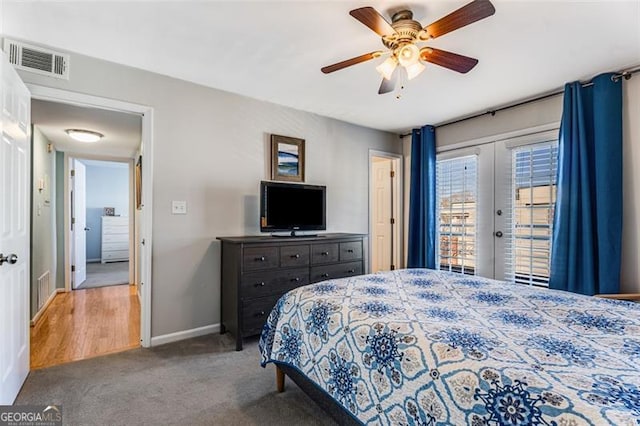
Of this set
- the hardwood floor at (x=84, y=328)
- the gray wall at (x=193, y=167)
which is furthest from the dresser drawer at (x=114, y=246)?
the gray wall at (x=193, y=167)

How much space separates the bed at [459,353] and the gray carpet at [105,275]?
4.68 m

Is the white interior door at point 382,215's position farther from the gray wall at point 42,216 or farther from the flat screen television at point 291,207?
the gray wall at point 42,216

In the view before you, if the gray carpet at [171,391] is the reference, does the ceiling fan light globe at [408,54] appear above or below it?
above

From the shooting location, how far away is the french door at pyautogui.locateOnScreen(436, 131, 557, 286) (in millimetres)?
3205

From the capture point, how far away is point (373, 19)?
66.8 inches

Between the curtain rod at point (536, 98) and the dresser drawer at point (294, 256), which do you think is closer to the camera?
the curtain rod at point (536, 98)

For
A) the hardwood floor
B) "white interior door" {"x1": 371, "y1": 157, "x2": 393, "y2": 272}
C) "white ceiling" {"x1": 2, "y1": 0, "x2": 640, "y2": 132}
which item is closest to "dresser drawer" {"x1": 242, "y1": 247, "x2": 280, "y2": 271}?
the hardwood floor

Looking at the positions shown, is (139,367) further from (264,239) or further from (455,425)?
(455,425)

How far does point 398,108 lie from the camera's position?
3672 mm

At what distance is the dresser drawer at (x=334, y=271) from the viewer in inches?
125

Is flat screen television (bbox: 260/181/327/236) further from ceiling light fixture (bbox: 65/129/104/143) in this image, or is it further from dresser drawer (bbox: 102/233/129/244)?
dresser drawer (bbox: 102/233/129/244)

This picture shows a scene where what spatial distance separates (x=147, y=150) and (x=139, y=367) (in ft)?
5.88

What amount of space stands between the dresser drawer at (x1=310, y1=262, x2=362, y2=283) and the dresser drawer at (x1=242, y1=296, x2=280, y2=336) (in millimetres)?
524

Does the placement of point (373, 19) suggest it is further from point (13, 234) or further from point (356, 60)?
point (13, 234)
